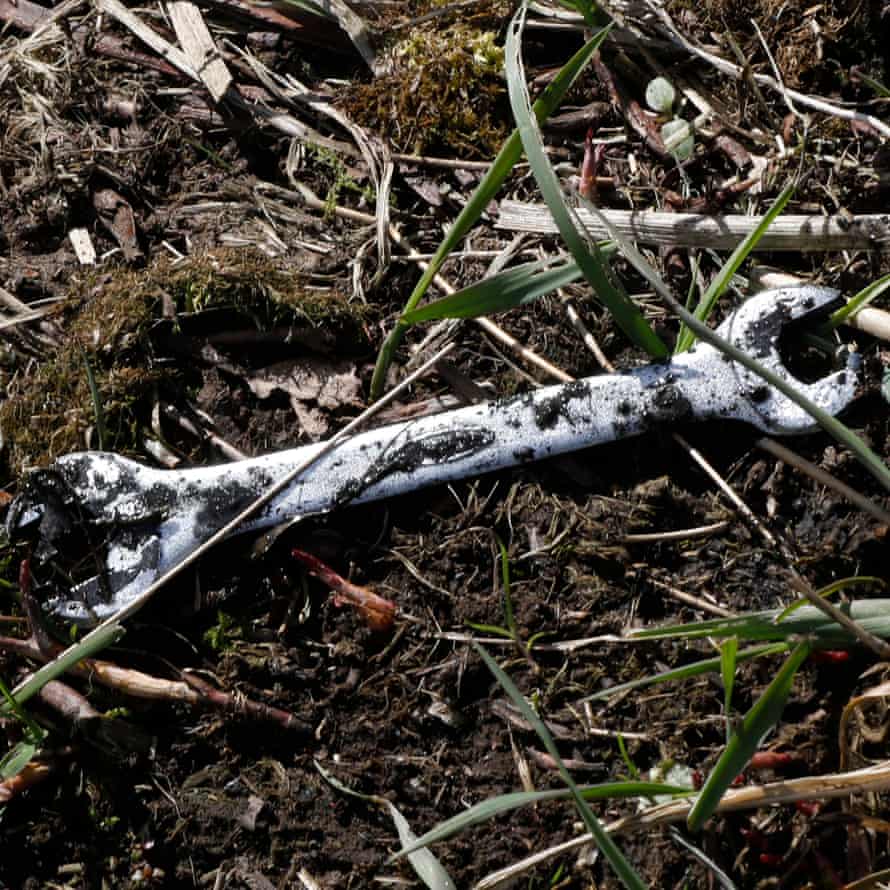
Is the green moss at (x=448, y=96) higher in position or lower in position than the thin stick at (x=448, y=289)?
higher

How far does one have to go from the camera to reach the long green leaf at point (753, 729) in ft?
4.59

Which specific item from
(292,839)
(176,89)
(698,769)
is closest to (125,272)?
(176,89)

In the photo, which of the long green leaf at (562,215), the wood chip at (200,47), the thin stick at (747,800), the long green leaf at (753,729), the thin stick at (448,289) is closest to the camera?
the long green leaf at (753,729)

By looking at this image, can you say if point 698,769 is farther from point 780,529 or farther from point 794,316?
point 794,316

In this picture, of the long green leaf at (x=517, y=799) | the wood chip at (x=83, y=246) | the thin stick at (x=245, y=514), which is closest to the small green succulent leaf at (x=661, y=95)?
the thin stick at (x=245, y=514)

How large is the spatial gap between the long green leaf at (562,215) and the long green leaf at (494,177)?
5 centimetres

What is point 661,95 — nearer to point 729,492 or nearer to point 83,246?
point 729,492

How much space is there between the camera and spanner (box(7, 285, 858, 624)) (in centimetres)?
188

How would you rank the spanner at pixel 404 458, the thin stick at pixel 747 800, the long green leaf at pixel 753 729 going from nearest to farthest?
the long green leaf at pixel 753 729 → the thin stick at pixel 747 800 → the spanner at pixel 404 458

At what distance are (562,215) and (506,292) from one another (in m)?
0.18

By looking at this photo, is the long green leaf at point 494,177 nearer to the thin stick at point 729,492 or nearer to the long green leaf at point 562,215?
the long green leaf at point 562,215

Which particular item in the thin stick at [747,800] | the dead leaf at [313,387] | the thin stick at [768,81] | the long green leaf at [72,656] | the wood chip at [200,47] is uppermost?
the wood chip at [200,47]

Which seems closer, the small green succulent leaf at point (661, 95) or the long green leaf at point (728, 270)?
the long green leaf at point (728, 270)

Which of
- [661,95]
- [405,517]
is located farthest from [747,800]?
[661,95]
